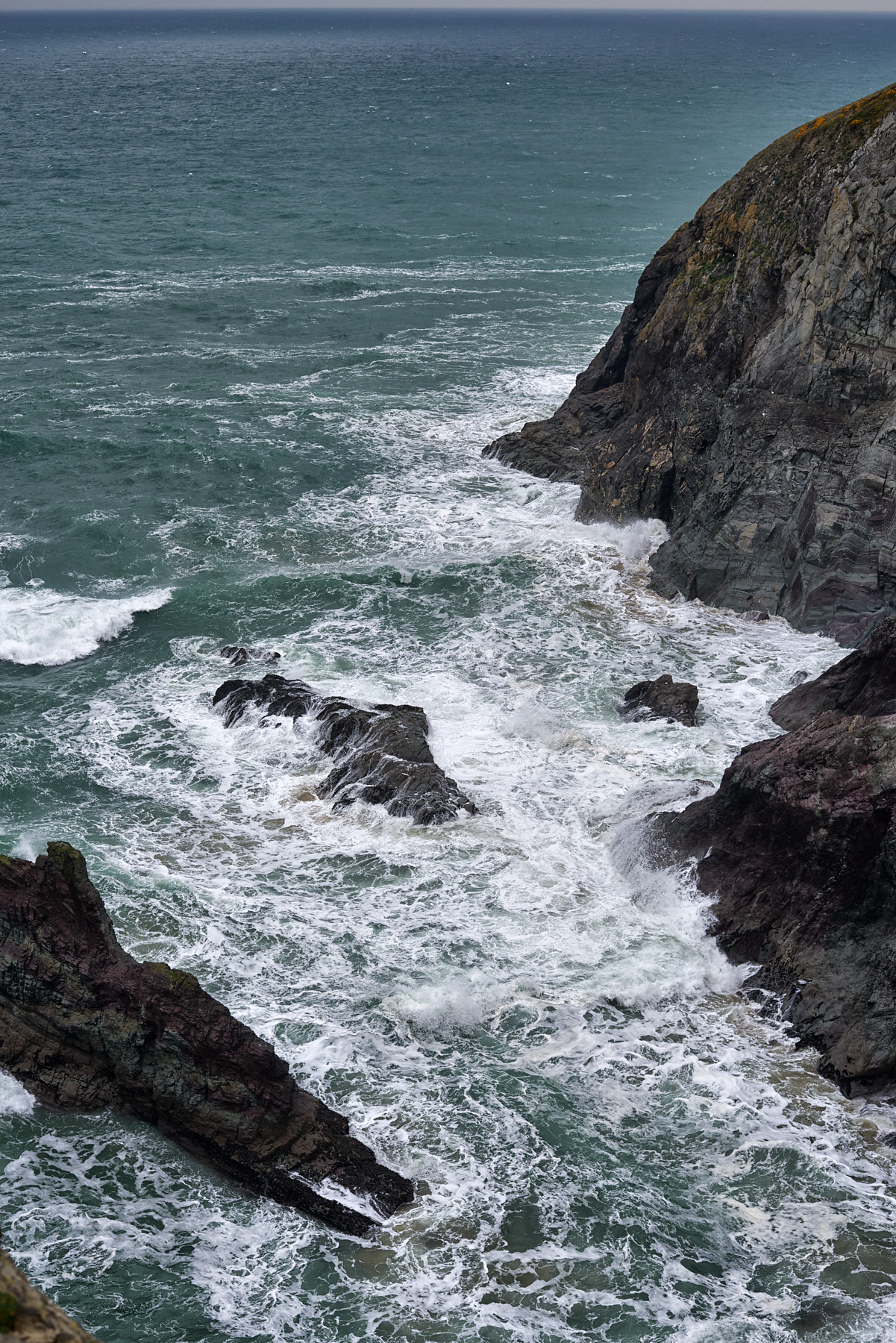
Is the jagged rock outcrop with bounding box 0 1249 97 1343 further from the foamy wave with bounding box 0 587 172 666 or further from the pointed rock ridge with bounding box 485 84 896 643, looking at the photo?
the pointed rock ridge with bounding box 485 84 896 643

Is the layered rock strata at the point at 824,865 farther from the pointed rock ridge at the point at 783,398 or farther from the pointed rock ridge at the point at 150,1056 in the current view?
the pointed rock ridge at the point at 783,398

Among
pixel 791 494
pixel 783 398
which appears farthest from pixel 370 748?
pixel 783 398

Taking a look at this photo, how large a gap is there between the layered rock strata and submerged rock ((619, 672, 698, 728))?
4.26 metres

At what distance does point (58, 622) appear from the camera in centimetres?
2762

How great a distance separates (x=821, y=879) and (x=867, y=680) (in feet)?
12.2

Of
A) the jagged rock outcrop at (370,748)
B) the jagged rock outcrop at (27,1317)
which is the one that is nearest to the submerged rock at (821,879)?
the jagged rock outcrop at (370,748)

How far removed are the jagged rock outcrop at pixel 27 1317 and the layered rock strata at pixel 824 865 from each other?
11.1 meters

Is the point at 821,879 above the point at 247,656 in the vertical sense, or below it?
above

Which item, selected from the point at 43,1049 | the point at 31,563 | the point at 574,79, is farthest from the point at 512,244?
the point at 574,79

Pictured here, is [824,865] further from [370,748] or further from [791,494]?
[791,494]

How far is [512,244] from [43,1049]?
195ft

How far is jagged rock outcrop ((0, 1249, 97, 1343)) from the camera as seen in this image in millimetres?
6848

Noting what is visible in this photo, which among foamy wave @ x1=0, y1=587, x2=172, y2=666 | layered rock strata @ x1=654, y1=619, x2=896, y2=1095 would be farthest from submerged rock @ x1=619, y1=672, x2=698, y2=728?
foamy wave @ x1=0, y1=587, x2=172, y2=666

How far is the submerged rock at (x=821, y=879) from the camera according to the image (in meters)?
15.5
